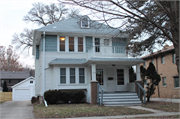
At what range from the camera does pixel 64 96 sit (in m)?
15.9

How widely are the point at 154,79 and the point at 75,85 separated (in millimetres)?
6609

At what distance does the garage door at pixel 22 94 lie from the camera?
29.9m

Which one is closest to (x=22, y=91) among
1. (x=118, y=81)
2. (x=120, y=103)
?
(x=118, y=81)

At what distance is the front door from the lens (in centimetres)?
1781

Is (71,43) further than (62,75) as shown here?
Yes

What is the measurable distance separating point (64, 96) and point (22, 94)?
1721 cm

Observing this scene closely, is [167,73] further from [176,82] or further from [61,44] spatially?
[61,44]

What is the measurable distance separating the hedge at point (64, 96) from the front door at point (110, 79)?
8.91 ft

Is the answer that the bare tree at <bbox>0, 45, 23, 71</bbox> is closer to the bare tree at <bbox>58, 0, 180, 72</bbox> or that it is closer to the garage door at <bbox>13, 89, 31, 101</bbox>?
the garage door at <bbox>13, 89, 31, 101</bbox>

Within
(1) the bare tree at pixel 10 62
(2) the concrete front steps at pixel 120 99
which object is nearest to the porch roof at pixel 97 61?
(2) the concrete front steps at pixel 120 99

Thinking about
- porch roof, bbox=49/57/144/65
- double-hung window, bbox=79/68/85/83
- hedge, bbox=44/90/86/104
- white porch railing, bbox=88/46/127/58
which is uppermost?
white porch railing, bbox=88/46/127/58

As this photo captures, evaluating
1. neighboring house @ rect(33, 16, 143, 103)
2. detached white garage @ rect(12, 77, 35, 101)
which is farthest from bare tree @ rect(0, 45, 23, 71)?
neighboring house @ rect(33, 16, 143, 103)

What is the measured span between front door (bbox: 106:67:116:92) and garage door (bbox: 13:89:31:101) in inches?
648

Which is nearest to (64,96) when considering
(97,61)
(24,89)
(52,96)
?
(52,96)
